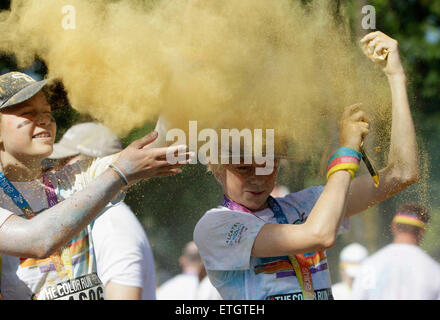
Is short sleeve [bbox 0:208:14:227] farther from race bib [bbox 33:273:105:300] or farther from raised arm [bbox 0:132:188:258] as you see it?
race bib [bbox 33:273:105:300]

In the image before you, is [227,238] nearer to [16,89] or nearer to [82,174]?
[82,174]

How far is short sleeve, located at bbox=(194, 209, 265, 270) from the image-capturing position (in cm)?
209

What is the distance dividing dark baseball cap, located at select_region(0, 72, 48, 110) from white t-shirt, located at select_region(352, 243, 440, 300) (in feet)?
7.21

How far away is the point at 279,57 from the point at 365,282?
77.7 inches

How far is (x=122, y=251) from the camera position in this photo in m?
2.31

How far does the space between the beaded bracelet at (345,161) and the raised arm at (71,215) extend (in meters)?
0.58

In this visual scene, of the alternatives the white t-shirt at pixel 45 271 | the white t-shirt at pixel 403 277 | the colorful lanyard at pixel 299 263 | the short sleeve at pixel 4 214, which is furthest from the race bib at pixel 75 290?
the white t-shirt at pixel 403 277

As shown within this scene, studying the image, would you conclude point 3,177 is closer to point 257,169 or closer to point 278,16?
point 257,169

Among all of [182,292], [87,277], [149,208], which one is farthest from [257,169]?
[182,292]

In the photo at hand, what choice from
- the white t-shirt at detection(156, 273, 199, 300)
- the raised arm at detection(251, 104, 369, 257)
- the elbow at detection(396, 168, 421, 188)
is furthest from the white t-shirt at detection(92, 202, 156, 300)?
the white t-shirt at detection(156, 273, 199, 300)

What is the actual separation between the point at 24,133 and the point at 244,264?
96 cm

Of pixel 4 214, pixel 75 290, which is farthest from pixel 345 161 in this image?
pixel 4 214

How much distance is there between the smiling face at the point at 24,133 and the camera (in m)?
2.12

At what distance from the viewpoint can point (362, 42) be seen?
2324 millimetres
